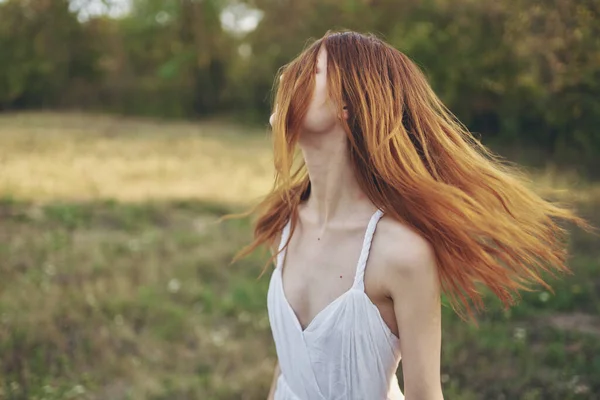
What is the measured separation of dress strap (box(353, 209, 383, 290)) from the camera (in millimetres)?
1550

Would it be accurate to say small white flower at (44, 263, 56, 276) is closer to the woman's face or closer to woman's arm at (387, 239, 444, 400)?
the woman's face

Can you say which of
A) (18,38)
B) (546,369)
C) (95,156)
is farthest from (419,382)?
(18,38)

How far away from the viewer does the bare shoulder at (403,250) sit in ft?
4.88

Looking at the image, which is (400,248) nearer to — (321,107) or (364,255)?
(364,255)

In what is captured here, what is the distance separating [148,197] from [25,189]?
1.61 metres

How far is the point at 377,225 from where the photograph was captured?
5.25 feet

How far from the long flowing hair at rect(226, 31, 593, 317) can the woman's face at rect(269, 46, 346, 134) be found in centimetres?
1

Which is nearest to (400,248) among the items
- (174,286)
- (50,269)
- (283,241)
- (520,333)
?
(283,241)

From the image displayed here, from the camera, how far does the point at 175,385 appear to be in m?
3.99

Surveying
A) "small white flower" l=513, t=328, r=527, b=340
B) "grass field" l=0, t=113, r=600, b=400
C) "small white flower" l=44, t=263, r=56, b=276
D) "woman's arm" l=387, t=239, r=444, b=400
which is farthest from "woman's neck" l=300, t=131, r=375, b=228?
"small white flower" l=44, t=263, r=56, b=276

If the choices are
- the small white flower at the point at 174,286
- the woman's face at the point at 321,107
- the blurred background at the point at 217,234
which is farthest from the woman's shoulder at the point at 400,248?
the small white flower at the point at 174,286

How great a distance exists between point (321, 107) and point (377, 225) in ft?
1.08

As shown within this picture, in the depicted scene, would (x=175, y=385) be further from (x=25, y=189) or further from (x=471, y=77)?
(x=471, y=77)

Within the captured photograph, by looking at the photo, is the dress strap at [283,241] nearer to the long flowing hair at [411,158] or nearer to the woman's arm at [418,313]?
the long flowing hair at [411,158]
